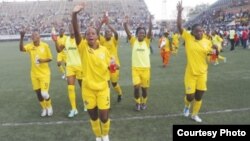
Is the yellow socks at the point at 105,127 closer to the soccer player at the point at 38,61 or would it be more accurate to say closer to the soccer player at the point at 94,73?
the soccer player at the point at 94,73

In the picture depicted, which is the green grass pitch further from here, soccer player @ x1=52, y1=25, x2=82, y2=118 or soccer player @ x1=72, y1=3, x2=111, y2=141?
soccer player @ x1=72, y1=3, x2=111, y2=141

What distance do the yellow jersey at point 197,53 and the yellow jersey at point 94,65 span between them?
2.48 m

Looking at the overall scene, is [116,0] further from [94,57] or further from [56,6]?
[94,57]

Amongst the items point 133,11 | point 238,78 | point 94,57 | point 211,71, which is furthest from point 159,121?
point 133,11

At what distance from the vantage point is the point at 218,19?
5209 cm

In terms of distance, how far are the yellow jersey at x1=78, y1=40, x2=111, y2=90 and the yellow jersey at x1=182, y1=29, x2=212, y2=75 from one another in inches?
97.7

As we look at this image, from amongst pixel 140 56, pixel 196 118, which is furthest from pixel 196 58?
pixel 140 56

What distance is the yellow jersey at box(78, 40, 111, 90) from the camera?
6.20m

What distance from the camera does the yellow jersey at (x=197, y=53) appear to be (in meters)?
8.02

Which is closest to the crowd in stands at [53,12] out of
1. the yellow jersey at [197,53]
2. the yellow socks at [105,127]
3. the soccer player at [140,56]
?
the soccer player at [140,56]

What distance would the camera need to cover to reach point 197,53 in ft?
26.4

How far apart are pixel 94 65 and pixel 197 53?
2816 mm

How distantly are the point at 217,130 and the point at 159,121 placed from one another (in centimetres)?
226

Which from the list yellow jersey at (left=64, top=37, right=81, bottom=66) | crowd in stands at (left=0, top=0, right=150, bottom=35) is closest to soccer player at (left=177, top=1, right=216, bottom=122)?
yellow jersey at (left=64, top=37, right=81, bottom=66)
